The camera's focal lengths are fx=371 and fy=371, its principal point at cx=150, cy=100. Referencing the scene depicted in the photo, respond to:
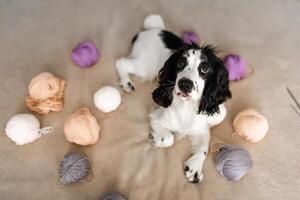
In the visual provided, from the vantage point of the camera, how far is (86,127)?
6.42ft

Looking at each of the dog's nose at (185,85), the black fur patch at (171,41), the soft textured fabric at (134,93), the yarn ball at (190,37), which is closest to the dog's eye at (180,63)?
the dog's nose at (185,85)

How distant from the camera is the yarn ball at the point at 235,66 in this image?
2.29 meters

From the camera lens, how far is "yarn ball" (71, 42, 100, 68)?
2289mm

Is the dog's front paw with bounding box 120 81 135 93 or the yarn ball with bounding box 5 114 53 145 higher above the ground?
the dog's front paw with bounding box 120 81 135 93

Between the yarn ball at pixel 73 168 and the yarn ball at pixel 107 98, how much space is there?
330 millimetres

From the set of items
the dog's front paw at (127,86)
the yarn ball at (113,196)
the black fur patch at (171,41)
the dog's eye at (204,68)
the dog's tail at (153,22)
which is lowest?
the yarn ball at (113,196)

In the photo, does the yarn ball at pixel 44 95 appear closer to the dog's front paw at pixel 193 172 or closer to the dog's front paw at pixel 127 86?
the dog's front paw at pixel 127 86

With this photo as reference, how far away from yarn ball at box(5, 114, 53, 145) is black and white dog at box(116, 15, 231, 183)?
61 centimetres

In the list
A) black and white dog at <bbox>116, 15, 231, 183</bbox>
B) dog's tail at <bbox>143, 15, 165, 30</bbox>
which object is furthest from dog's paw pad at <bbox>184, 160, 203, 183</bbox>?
dog's tail at <bbox>143, 15, 165, 30</bbox>

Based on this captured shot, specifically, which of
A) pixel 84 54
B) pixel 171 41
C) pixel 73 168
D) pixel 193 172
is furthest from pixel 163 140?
pixel 84 54

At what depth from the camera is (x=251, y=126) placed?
201 cm

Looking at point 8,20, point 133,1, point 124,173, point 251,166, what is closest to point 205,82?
point 251,166

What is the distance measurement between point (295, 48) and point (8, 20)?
2054mm

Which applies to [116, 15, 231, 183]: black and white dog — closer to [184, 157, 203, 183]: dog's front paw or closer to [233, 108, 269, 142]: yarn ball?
[184, 157, 203, 183]: dog's front paw
